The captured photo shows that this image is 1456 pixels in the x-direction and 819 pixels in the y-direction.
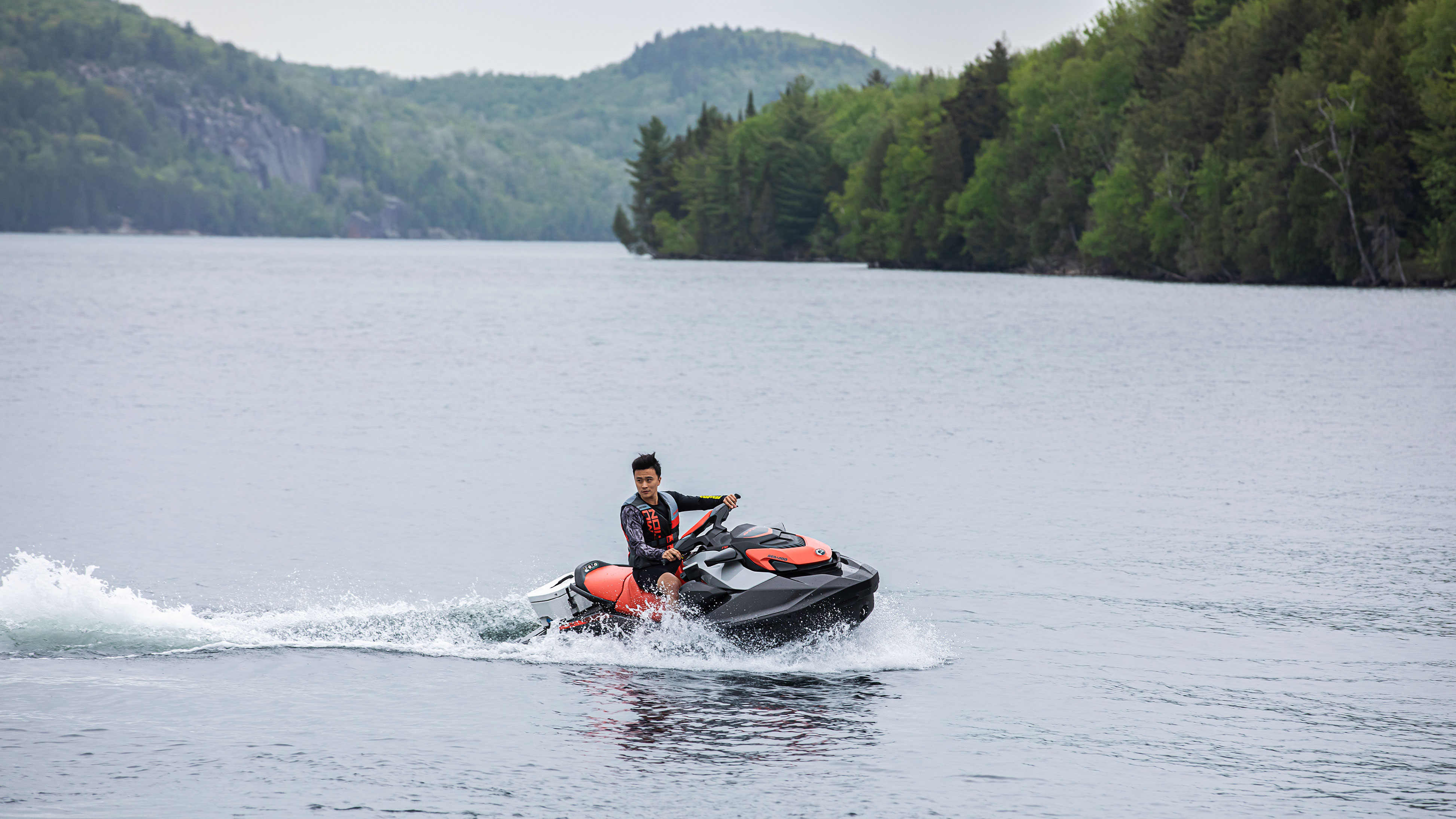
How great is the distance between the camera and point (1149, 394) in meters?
32.5

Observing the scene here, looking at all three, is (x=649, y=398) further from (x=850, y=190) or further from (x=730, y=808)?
(x=850, y=190)

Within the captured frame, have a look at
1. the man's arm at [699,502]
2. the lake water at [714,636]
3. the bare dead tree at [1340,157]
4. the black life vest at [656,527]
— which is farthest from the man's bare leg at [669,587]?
the bare dead tree at [1340,157]

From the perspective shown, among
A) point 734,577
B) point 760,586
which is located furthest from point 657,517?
point 760,586

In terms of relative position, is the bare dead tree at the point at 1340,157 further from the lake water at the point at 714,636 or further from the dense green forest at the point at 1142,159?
the lake water at the point at 714,636

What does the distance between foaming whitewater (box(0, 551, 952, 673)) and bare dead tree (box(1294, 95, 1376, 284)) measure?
64037 millimetres

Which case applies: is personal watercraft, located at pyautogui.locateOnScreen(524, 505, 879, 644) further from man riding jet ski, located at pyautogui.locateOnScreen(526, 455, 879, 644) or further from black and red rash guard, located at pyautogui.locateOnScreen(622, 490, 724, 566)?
black and red rash guard, located at pyautogui.locateOnScreen(622, 490, 724, 566)

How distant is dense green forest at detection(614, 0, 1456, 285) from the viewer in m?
70.1

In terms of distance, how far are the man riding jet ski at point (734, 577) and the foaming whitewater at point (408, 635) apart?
17cm

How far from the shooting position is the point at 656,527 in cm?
1150

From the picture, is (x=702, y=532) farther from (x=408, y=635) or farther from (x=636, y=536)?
(x=408, y=635)

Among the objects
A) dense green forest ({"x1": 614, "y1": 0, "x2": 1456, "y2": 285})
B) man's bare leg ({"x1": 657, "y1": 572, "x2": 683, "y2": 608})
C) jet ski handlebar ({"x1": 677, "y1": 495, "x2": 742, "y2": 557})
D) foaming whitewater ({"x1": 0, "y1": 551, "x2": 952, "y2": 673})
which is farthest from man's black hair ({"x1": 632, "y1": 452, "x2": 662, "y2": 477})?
dense green forest ({"x1": 614, "y1": 0, "x2": 1456, "y2": 285})

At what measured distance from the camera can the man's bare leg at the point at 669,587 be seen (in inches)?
450

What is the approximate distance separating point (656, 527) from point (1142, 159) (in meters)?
82.4

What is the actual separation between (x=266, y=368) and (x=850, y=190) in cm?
9403
